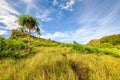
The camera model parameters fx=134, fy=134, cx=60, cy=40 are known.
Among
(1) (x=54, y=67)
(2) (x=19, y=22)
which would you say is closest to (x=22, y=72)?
(1) (x=54, y=67)

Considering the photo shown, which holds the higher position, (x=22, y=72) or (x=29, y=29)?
(x=29, y=29)

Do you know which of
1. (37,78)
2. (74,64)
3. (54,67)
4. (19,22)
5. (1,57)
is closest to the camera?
(37,78)

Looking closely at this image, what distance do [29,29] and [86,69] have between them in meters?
13.6

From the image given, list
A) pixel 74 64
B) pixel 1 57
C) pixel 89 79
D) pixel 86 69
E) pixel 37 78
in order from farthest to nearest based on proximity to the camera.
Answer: pixel 1 57 → pixel 74 64 → pixel 86 69 → pixel 89 79 → pixel 37 78

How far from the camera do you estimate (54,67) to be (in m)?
3.60

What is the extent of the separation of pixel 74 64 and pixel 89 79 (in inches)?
39.3

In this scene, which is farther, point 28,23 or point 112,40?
point 112,40

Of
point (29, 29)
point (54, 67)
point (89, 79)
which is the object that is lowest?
point (89, 79)

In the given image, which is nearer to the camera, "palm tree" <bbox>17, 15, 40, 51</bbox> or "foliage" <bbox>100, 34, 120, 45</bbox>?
"palm tree" <bbox>17, 15, 40, 51</bbox>

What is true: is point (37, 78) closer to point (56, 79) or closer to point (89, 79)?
point (56, 79)

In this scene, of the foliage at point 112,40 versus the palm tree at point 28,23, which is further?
the foliage at point 112,40

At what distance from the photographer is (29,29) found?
1648cm

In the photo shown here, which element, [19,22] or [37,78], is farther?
[19,22]

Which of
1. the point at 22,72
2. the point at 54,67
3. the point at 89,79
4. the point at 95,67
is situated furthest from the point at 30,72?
the point at 95,67
